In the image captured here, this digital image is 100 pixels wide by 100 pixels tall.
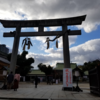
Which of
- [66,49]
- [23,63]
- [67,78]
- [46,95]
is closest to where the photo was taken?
[46,95]

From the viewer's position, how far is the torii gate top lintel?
375 inches

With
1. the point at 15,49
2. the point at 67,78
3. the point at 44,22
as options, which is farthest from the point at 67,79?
the point at 44,22

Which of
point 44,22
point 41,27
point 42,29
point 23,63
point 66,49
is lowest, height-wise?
point 66,49

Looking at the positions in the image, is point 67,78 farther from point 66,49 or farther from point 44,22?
point 44,22

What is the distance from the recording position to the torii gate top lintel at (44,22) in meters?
9.52

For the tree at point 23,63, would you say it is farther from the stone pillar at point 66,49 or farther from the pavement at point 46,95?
the pavement at point 46,95

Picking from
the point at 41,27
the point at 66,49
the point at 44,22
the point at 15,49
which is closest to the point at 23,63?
the point at 15,49

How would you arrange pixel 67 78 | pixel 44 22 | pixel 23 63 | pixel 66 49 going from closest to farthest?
pixel 67 78 → pixel 66 49 → pixel 44 22 → pixel 23 63

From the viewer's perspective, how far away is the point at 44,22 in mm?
9961

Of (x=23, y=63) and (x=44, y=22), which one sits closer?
(x=44, y=22)

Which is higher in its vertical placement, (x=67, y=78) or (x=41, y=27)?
(x=41, y=27)

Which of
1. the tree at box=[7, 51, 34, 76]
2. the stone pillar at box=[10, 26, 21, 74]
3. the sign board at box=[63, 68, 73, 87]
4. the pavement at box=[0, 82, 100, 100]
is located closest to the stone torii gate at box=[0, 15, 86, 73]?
the stone pillar at box=[10, 26, 21, 74]

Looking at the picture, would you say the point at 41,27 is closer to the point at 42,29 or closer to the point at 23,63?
the point at 42,29

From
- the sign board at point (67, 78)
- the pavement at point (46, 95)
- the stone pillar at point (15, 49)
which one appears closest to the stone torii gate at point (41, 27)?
the stone pillar at point (15, 49)
